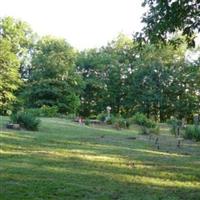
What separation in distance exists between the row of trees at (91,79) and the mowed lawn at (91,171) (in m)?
38.0

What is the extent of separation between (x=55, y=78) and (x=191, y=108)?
1632 cm

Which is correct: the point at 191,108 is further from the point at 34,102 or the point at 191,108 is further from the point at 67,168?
the point at 67,168

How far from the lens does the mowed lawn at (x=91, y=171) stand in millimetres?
7955

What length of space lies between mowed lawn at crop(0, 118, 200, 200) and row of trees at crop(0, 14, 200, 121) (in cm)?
3803

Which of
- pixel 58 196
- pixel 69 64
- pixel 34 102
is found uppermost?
pixel 69 64

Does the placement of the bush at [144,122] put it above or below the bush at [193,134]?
above

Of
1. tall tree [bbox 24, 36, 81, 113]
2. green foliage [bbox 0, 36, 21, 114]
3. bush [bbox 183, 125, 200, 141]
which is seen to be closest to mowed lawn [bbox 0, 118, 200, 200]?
bush [bbox 183, 125, 200, 141]

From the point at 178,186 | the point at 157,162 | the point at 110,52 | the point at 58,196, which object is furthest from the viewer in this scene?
the point at 110,52

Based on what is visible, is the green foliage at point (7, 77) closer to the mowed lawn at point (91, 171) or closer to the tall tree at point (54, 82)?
the tall tree at point (54, 82)

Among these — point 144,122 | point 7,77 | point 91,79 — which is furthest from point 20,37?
point 144,122

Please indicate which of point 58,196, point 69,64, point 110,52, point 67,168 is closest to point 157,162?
point 67,168

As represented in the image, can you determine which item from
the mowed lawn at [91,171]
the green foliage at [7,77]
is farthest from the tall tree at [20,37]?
the mowed lawn at [91,171]

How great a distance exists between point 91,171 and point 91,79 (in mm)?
49834

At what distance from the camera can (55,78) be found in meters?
54.0
